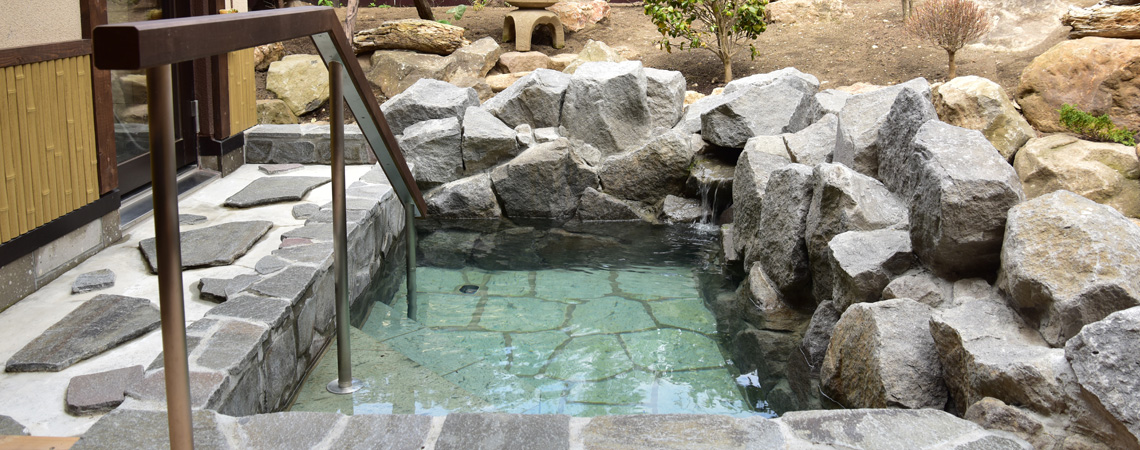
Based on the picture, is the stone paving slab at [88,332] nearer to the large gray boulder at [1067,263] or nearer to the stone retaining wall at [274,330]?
the stone retaining wall at [274,330]

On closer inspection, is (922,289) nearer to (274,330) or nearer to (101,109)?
(274,330)

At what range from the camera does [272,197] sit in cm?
502

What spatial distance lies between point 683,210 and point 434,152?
2269 mm

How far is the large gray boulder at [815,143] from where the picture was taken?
5.57m

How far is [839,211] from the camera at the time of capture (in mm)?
4137

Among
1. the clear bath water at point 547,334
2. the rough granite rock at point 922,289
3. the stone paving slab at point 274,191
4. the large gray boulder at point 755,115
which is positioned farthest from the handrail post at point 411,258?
the large gray boulder at point 755,115

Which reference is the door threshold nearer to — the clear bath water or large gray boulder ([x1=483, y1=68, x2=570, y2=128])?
the clear bath water

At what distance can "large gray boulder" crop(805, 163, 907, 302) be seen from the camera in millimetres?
4047

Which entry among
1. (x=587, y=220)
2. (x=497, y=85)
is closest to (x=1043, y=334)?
(x=587, y=220)

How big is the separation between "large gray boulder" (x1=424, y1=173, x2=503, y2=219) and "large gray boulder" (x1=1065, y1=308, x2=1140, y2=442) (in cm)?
537

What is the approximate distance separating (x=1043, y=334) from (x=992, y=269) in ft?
1.88

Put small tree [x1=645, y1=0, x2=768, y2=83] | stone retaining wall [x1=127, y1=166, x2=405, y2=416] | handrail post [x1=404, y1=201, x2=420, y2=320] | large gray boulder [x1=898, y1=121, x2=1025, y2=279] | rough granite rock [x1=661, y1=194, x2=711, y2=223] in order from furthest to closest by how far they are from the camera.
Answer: small tree [x1=645, y1=0, x2=768, y2=83] < rough granite rock [x1=661, y1=194, x2=711, y2=223] < handrail post [x1=404, y1=201, x2=420, y2=320] < large gray boulder [x1=898, y1=121, x2=1025, y2=279] < stone retaining wall [x1=127, y1=166, x2=405, y2=416]

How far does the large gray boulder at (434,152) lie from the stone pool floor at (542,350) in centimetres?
195

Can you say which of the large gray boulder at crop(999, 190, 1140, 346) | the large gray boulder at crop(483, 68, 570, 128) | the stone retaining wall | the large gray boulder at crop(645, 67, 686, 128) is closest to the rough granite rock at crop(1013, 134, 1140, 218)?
the large gray boulder at crop(645, 67, 686, 128)
